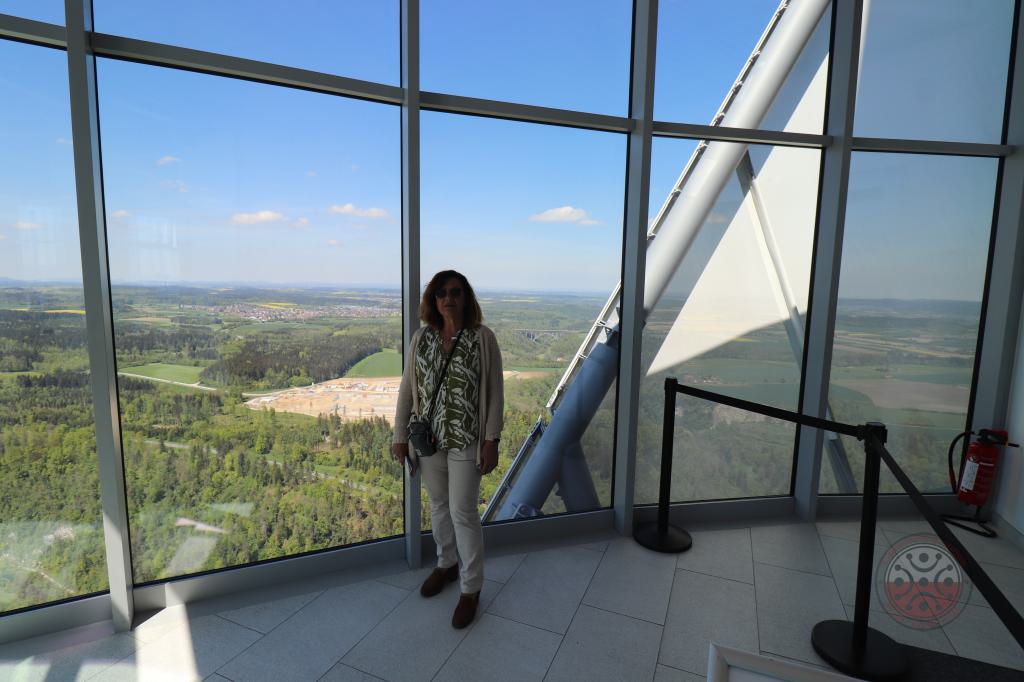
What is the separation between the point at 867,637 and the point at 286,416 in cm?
298

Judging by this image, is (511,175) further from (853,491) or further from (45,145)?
(853,491)

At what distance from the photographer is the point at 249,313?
2789mm

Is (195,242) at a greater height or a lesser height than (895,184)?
lesser

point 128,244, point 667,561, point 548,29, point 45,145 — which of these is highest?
point 548,29

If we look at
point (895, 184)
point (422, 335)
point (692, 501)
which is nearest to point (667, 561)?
point (692, 501)

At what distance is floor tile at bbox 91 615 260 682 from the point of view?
221 cm

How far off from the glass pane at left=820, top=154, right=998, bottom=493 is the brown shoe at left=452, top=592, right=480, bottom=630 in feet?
8.88

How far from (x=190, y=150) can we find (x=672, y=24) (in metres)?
2.81

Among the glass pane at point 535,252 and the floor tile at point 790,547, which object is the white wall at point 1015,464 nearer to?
the floor tile at point 790,547

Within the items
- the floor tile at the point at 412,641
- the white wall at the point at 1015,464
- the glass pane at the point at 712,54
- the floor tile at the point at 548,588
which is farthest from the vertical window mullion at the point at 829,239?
the floor tile at the point at 412,641

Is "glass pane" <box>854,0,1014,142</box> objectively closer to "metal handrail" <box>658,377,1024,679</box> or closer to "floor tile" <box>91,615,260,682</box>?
"metal handrail" <box>658,377,1024,679</box>

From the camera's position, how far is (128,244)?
250 cm

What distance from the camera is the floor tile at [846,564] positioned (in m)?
2.87

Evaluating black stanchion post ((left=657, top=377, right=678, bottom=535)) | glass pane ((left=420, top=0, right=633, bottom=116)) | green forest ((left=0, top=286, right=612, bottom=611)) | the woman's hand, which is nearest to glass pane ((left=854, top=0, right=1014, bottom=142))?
glass pane ((left=420, top=0, right=633, bottom=116))
